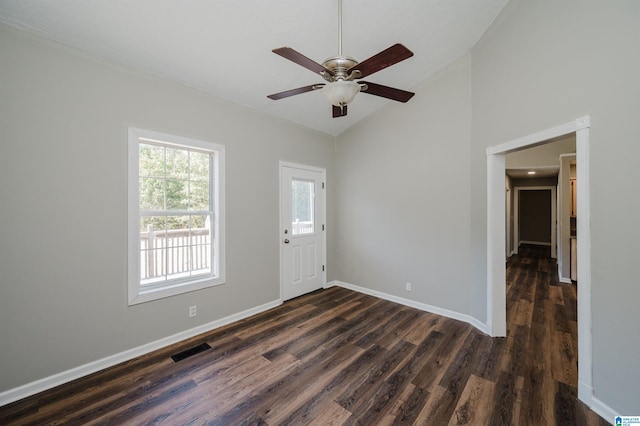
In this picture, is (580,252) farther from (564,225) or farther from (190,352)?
(564,225)

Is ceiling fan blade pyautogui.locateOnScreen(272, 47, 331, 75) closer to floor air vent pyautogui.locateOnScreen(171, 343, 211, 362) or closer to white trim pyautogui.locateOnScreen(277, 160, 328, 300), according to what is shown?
white trim pyautogui.locateOnScreen(277, 160, 328, 300)

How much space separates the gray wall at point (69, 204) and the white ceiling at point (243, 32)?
235mm

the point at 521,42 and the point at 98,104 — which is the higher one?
the point at 521,42

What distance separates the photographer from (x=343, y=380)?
2.11m

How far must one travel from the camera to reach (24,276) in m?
1.92

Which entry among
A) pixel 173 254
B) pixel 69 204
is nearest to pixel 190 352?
pixel 173 254

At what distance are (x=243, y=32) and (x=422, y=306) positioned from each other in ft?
12.9

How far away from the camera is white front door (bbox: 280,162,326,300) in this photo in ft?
12.8

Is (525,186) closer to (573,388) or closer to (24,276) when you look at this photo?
(573,388)

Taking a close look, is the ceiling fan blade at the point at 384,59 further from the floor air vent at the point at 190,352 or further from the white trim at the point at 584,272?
the floor air vent at the point at 190,352

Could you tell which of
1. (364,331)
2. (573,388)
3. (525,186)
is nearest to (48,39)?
(364,331)

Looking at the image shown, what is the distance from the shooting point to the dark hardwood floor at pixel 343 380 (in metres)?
1.74

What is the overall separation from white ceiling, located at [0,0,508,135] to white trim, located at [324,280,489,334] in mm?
3183

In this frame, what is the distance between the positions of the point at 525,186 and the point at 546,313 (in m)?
6.93
